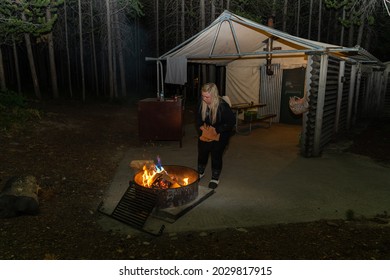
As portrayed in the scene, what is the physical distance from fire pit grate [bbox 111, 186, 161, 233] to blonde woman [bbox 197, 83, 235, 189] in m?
1.60

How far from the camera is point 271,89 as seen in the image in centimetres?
1394

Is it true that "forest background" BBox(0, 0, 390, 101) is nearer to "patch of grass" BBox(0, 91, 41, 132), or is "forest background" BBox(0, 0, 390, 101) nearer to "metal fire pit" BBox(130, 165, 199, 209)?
"patch of grass" BBox(0, 91, 41, 132)

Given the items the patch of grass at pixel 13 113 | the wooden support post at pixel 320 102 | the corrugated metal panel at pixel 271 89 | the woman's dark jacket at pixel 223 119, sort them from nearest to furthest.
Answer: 1. the woman's dark jacket at pixel 223 119
2. the wooden support post at pixel 320 102
3. the patch of grass at pixel 13 113
4. the corrugated metal panel at pixel 271 89

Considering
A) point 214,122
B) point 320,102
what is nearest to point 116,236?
point 214,122

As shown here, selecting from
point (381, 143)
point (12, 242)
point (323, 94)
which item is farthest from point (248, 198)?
point (381, 143)

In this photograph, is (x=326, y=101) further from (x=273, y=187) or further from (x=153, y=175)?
(x=153, y=175)

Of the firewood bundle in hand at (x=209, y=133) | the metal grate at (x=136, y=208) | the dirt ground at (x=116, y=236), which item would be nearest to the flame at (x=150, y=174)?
the metal grate at (x=136, y=208)

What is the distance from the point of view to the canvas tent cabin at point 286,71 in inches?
319

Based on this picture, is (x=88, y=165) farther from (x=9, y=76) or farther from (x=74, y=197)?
(x=9, y=76)

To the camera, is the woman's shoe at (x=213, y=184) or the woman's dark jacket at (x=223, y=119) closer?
the woman's dark jacket at (x=223, y=119)

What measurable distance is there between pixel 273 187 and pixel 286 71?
883 cm

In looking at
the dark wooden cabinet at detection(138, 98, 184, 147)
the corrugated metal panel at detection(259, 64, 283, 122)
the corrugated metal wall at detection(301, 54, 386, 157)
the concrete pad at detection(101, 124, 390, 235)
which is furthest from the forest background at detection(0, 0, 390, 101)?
the concrete pad at detection(101, 124, 390, 235)

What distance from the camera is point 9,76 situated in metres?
32.1

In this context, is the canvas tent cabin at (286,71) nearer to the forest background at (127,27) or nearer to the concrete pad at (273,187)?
the concrete pad at (273,187)
